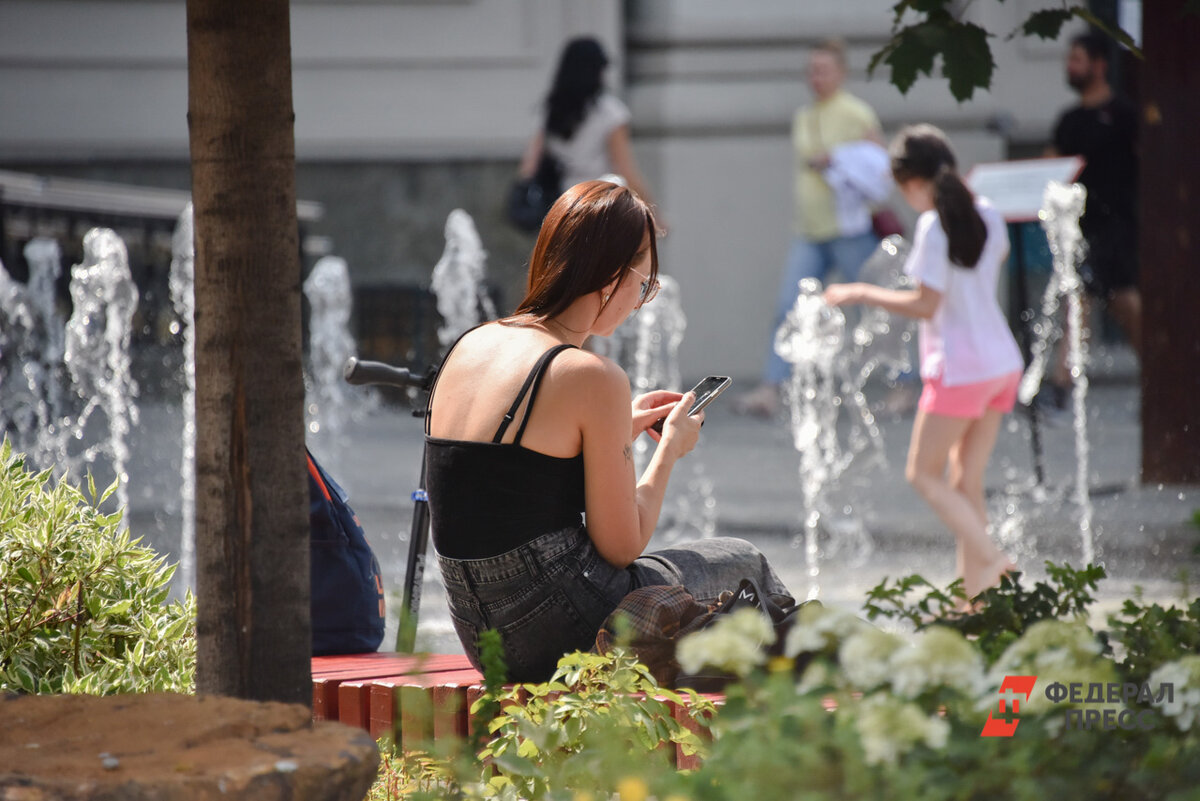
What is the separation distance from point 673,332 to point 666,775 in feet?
32.8

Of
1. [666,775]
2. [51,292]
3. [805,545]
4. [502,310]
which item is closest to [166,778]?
[666,775]

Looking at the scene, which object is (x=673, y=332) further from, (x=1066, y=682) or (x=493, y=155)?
(x=1066, y=682)

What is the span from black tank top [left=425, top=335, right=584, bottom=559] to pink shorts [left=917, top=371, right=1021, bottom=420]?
2.36 metres

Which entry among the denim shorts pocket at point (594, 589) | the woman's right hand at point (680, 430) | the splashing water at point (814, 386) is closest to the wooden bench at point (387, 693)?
the denim shorts pocket at point (594, 589)

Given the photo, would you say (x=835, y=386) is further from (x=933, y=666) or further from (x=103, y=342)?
(x=933, y=666)

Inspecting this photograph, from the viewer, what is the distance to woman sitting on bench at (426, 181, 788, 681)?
2.81 metres

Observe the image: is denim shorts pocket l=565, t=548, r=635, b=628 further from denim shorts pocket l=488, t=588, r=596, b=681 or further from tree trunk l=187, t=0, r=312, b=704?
tree trunk l=187, t=0, r=312, b=704

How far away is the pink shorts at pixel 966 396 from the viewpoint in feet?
16.1

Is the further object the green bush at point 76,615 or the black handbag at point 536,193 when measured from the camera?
the black handbag at point 536,193

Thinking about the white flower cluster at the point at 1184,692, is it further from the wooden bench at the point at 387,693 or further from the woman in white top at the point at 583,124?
the woman in white top at the point at 583,124

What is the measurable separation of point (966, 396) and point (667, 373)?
21.9ft

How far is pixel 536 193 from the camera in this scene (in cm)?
917


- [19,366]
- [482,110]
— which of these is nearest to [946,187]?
[19,366]

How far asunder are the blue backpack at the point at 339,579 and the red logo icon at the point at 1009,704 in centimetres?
175
